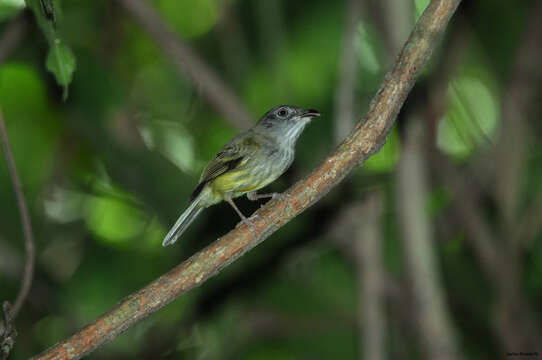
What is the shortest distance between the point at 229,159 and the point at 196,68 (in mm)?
1077

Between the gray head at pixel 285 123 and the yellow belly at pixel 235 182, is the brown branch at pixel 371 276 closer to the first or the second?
the gray head at pixel 285 123

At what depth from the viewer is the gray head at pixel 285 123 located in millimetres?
4504

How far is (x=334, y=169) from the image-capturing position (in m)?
2.71

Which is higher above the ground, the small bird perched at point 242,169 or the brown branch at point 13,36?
the brown branch at point 13,36

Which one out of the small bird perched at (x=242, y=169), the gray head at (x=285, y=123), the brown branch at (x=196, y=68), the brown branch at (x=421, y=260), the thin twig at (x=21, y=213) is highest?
the brown branch at (x=196, y=68)

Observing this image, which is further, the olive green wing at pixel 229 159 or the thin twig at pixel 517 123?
the thin twig at pixel 517 123

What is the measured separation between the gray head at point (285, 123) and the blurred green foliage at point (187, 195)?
2.21ft

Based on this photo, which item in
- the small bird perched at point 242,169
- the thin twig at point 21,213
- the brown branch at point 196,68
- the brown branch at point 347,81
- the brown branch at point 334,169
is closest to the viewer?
the brown branch at point 334,169

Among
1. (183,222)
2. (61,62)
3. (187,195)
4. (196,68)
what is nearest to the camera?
(61,62)

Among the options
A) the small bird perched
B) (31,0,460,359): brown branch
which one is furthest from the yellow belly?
(31,0,460,359): brown branch

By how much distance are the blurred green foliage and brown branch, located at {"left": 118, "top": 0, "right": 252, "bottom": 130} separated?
12.8 inches

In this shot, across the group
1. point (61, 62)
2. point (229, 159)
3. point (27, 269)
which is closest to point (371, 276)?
point (229, 159)

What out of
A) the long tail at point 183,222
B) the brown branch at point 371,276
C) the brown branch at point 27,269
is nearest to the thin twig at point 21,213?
the brown branch at point 27,269

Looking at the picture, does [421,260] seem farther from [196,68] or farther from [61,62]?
[61,62]
